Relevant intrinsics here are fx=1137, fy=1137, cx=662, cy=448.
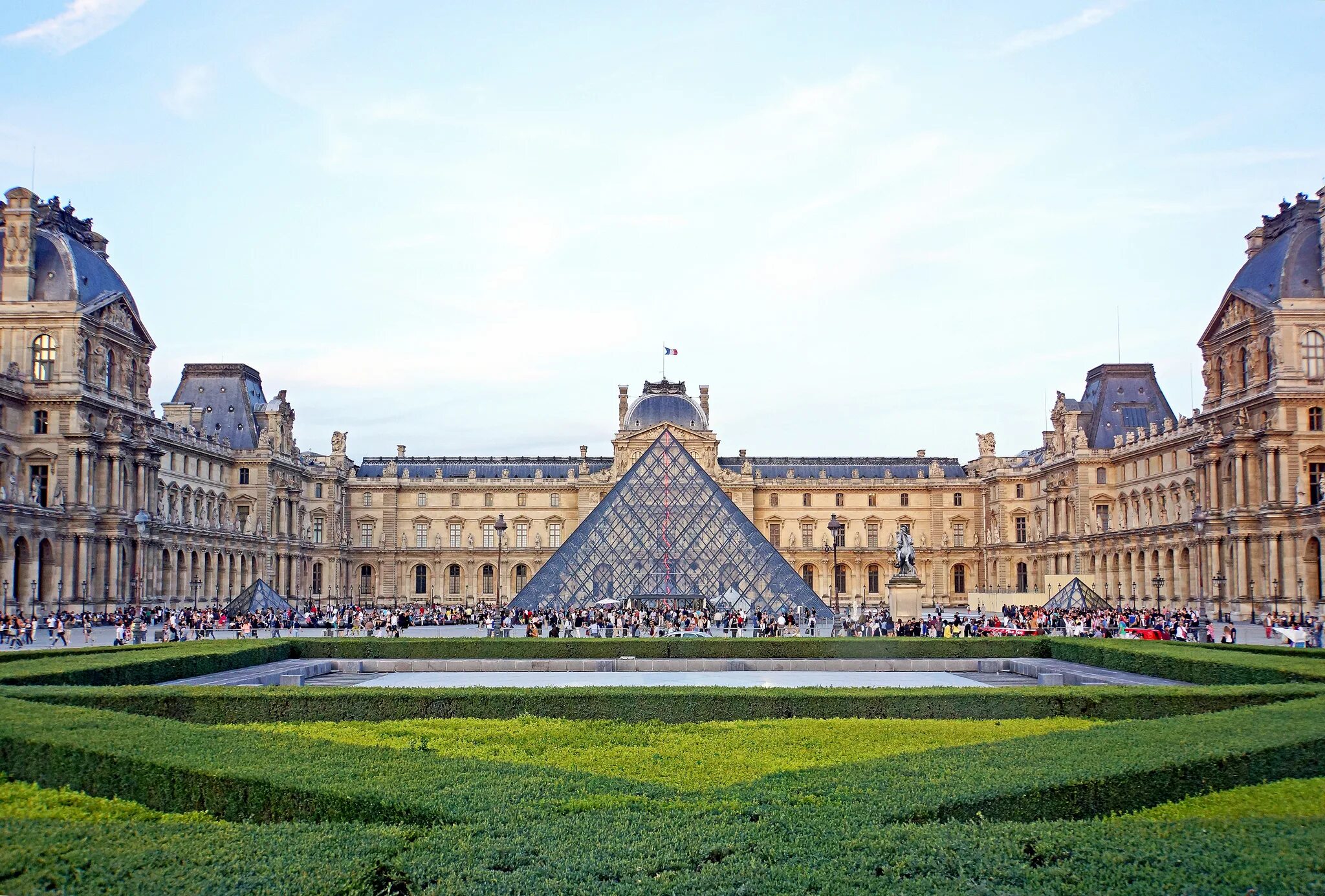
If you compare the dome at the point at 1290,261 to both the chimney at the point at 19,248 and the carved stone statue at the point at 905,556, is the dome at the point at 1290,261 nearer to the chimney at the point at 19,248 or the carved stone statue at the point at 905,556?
the carved stone statue at the point at 905,556

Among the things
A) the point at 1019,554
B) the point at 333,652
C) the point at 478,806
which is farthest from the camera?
the point at 1019,554

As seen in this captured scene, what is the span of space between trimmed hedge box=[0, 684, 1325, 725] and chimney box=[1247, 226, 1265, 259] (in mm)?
35601

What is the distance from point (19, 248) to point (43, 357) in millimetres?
3967

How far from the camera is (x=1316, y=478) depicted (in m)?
39.2

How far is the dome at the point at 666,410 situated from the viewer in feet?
230

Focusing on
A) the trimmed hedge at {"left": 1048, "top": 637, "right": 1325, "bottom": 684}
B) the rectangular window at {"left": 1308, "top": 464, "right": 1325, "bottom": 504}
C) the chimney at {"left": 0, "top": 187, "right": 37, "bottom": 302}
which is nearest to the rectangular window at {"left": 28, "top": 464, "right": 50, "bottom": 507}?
the chimney at {"left": 0, "top": 187, "right": 37, "bottom": 302}

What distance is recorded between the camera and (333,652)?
23234 millimetres

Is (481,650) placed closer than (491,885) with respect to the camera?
No

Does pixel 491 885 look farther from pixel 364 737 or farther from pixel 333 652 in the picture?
pixel 333 652

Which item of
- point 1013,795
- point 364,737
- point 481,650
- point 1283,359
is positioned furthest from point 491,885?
point 1283,359

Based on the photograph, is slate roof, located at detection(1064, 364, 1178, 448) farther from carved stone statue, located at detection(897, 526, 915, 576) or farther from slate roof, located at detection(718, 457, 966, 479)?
carved stone statue, located at detection(897, 526, 915, 576)

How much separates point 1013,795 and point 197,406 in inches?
2256

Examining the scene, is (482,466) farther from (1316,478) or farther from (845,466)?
(1316,478)

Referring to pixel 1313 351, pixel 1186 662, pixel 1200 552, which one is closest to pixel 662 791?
pixel 1186 662
